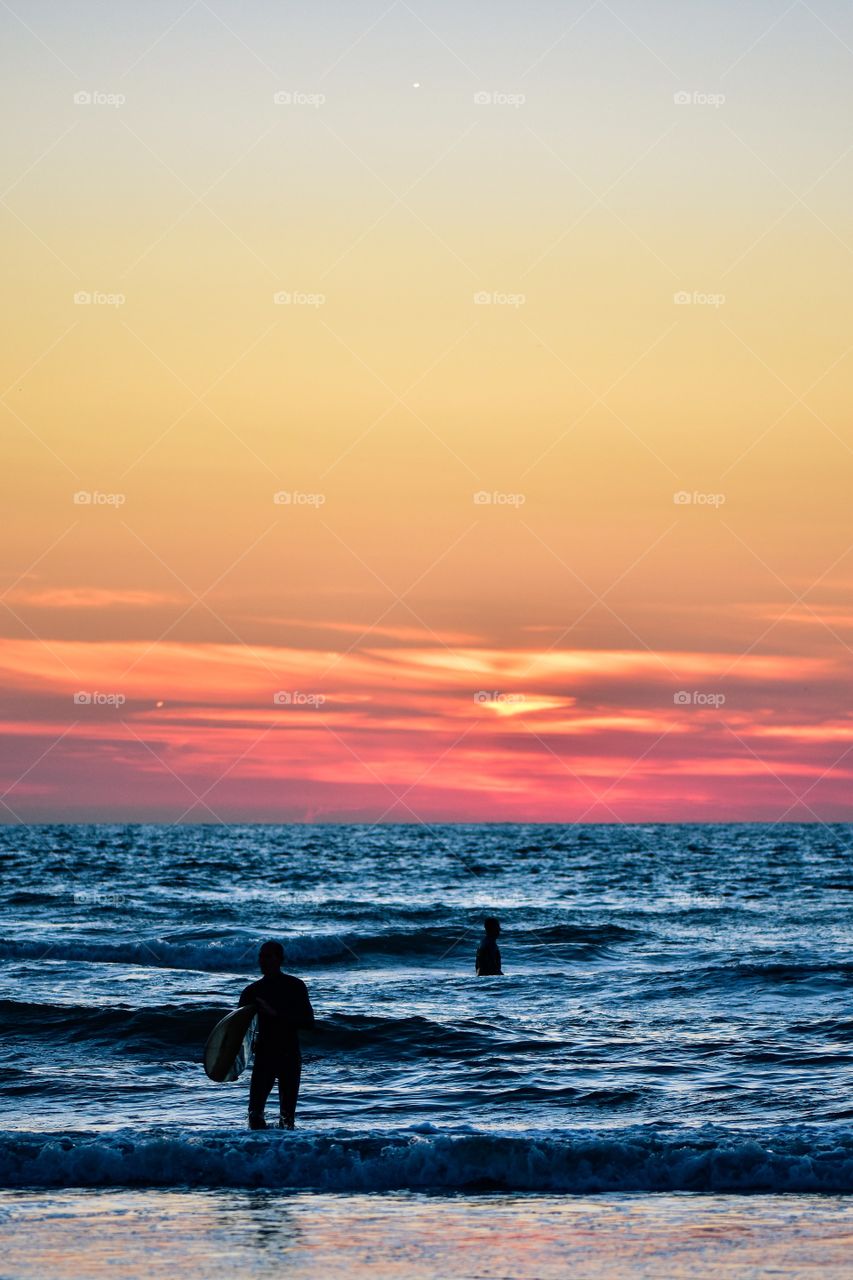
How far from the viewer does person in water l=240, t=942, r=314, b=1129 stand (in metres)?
13.0

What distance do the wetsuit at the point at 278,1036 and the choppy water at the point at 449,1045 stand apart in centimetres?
47

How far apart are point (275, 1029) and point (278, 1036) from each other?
9 cm

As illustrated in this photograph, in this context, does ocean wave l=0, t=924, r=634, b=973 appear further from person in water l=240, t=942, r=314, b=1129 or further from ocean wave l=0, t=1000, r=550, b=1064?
person in water l=240, t=942, r=314, b=1129

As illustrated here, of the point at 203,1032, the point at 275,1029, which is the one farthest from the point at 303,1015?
the point at 203,1032

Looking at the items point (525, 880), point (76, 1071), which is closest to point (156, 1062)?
point (76, 1071)

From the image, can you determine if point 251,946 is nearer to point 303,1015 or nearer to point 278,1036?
point 278,1036

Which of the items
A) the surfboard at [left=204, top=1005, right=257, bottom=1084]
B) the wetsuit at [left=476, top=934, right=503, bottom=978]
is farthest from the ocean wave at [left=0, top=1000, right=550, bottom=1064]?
the surfboard at [left=204, top=1005, right=257, bottom=1084]

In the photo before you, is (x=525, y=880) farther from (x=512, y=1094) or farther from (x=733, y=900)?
(x=512, y=1094)

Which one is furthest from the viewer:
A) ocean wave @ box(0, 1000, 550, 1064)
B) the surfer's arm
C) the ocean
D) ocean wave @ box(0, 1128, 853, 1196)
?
ocean wave @ box(0, 1000, 550, 1064)

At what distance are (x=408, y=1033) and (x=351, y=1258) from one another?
1187cm

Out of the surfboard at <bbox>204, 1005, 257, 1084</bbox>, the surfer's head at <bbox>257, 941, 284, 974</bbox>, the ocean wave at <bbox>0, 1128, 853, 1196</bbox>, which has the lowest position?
the ocean wave at <bbox>0, 1128, 853, 1196</bbox>

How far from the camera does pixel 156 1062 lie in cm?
1889

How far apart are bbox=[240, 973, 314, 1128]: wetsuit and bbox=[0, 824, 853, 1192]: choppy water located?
1.54 ft

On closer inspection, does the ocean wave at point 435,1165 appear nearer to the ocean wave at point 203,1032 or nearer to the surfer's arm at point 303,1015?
the surfer's arm at point 303,1015
